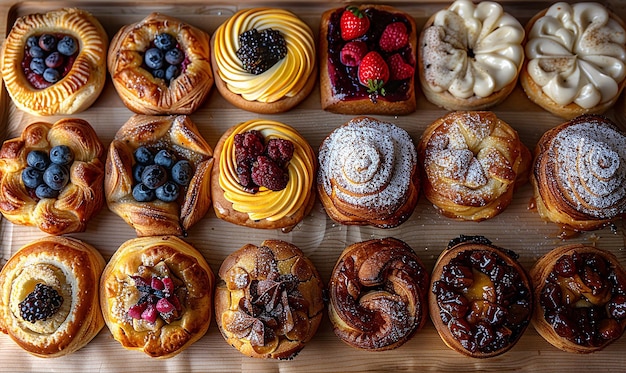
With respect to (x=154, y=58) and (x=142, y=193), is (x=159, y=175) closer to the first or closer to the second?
(x=142, y=193)

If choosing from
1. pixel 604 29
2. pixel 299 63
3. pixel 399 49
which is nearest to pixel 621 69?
pixel 604 29

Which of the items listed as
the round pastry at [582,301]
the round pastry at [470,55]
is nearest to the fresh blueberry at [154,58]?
the round pastry at [470,55]

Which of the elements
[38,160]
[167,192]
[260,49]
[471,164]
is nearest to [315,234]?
[167,192]

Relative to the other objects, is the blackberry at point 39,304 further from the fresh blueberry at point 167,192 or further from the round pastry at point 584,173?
the round pastry at point 584,173

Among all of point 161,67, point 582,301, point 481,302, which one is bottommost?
point 582,301

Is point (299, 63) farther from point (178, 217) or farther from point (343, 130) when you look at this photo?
point (178, 217)

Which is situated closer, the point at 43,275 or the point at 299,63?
the point at 43,275
